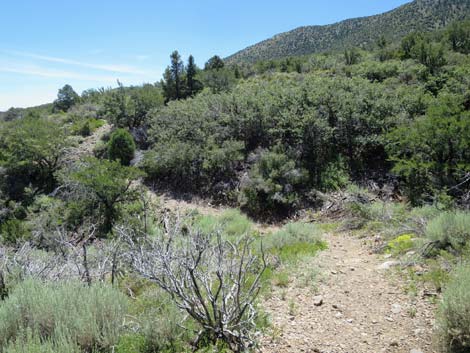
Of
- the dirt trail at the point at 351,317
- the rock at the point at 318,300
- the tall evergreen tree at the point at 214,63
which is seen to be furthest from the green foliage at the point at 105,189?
the tall evergreen tree at the point at 214,63

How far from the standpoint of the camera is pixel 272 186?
9.98 meters

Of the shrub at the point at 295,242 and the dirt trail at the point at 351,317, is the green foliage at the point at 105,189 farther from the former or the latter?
the dirt trail at the point at 351,317

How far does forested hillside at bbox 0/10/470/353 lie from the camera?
279 cm

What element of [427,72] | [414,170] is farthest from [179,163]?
[427,72]

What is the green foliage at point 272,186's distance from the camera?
9.97m

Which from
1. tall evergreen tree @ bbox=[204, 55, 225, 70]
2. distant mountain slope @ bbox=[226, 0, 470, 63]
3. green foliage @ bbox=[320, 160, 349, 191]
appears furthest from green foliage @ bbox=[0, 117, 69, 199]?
distant mountain slope @ bbox=[226, 0, 470, 63]

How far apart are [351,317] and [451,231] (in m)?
2.42

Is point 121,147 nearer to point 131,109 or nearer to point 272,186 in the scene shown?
point 131,109

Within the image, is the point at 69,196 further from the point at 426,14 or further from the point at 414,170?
the point at 426,14

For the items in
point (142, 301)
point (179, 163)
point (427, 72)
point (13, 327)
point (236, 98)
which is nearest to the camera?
point (13, 327)

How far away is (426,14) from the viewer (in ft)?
155

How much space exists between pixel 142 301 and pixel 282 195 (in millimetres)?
6935

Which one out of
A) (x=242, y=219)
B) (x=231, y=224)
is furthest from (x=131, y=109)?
(x=231, y=224)

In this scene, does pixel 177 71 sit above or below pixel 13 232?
above
